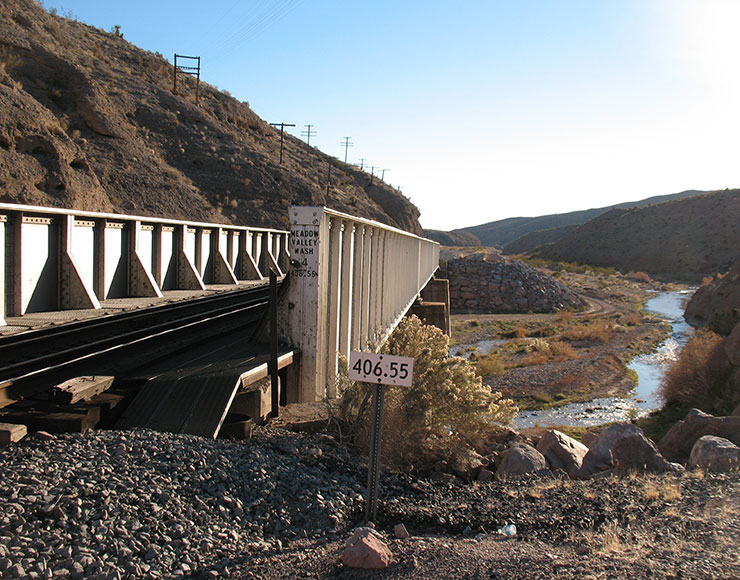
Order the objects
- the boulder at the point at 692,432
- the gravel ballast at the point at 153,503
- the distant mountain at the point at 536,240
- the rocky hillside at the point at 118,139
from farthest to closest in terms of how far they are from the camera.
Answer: the distant mountain at the point at 536,240 → the rocky hillside at the point at 118,139 → the boulder at the point at 692,432 → the gravel ballast at the point at 153,503

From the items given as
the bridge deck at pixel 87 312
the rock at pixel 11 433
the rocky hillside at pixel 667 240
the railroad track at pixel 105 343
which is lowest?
the rock at pixel 11 433

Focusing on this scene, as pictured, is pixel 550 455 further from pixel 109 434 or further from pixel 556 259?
pixel 556 259

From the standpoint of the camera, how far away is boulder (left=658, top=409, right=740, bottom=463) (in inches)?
382

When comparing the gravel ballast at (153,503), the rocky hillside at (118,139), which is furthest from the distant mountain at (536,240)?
the gravel ballast at (153,503)

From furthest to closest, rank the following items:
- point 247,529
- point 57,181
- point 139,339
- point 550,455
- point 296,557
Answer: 1. point 57,181
2. point 139,339
3. point 550,455
4. point 247,529
5. point 296,557

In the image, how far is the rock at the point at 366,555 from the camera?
4.39 meters

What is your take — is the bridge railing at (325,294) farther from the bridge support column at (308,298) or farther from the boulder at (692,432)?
the boulder at (692,432)

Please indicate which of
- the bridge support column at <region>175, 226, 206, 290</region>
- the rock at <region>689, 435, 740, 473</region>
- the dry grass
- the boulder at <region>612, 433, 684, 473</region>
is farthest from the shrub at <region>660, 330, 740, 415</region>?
the bridge support column at <region>175, 226, 206, 290</region>

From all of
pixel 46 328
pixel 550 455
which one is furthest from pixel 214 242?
pixel 550 455

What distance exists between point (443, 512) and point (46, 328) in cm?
768

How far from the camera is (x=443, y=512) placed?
602 cm

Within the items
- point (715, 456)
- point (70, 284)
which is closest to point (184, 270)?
point (70, 284)

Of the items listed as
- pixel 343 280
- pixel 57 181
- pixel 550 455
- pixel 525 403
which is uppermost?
pixel 57 181

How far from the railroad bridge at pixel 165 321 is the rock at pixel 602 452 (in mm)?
3700
